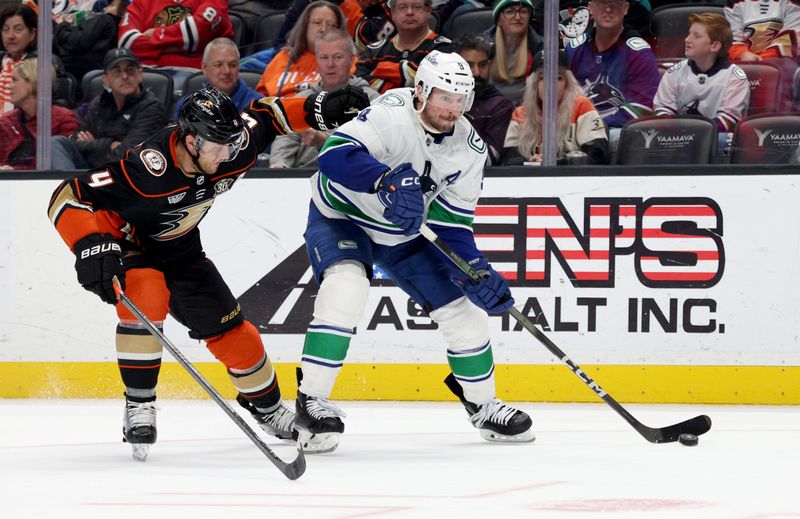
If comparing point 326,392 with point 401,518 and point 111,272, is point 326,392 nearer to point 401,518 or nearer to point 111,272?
point 111,272

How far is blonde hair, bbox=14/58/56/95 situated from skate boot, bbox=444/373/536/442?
2648mm

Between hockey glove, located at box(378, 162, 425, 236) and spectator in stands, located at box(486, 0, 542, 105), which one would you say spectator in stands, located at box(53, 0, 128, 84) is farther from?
hockey glove, located at box(378, 162, 425, 236)

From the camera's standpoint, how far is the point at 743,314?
4.98m


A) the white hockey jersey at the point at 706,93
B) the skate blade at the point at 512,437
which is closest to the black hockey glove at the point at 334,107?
the skate blade at the point at 512,437

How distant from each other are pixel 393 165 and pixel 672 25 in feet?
6.25

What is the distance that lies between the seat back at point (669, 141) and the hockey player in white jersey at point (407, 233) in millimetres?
1374

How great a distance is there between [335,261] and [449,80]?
0.64m

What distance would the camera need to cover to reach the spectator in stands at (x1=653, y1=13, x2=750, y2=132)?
5.07 m

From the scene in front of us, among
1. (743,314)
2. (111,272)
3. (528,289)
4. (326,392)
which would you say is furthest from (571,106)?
(111,272)

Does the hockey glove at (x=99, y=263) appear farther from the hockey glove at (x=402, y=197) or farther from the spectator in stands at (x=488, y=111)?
the spectator in stands at (x=488, y=111)

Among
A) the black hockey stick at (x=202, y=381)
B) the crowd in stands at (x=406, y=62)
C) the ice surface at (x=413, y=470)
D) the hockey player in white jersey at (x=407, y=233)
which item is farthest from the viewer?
the crowd in stands at (x=406, y=62)

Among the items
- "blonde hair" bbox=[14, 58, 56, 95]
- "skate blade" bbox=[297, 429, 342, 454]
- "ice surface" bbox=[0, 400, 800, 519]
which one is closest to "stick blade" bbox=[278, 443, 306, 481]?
"ice surface" bbox=[0, 400, 800, 519]

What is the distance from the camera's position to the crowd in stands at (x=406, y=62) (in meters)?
5.11

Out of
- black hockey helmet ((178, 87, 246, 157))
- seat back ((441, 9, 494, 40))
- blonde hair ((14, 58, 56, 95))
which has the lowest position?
blonde hair ((14, 58, 56, 95))
